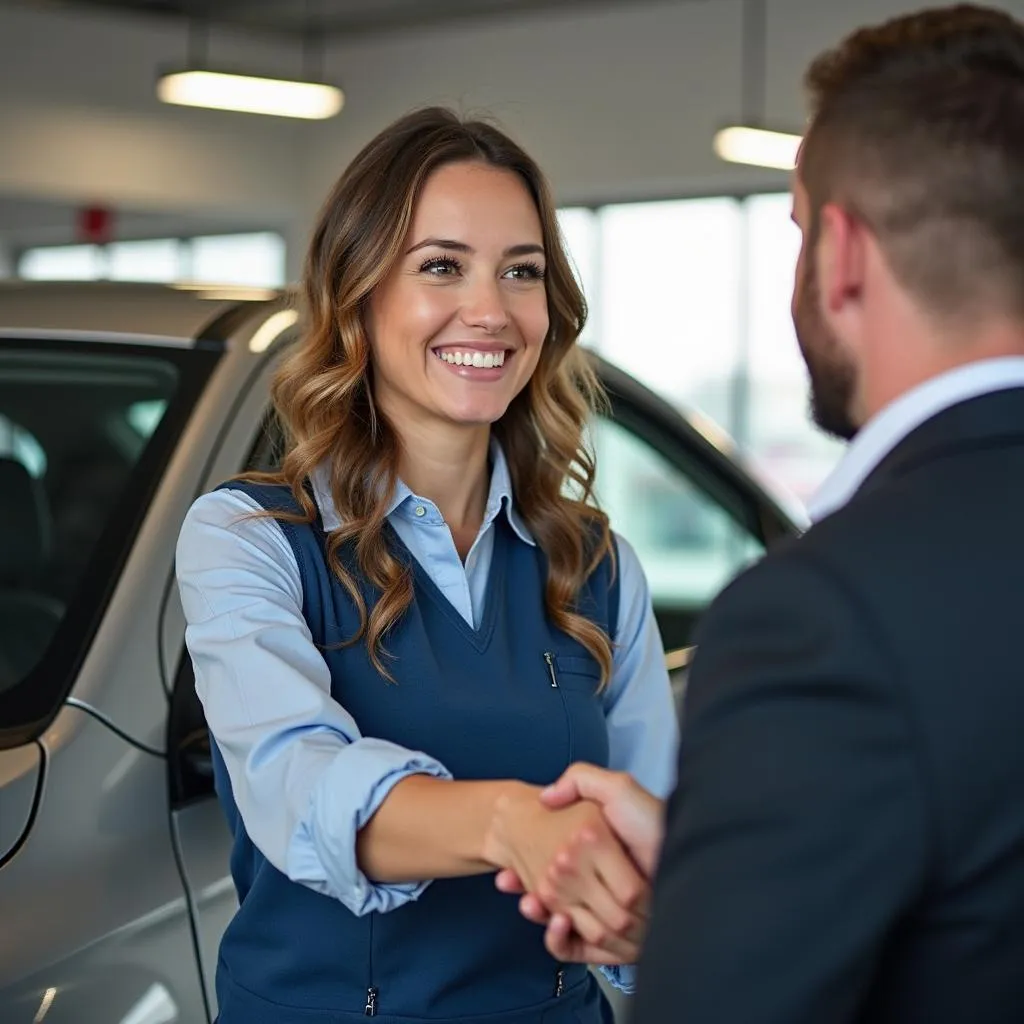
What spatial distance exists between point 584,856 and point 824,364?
0.50m

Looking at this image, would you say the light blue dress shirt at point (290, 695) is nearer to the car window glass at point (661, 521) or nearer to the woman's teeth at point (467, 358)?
the woman's teeth at point (467, 358)

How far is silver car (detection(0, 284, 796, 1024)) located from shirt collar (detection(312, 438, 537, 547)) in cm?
31

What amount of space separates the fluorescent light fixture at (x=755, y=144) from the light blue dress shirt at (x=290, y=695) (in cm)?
688

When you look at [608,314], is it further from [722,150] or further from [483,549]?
[483,549]

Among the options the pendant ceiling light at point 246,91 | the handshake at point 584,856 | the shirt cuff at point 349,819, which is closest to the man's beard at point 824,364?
the handshake at point 584,856

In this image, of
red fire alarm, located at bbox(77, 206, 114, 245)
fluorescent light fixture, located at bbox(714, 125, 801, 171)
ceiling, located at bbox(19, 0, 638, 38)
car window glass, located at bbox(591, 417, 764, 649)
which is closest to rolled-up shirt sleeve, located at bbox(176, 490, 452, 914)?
fluorescent light fixture, located at bbox(714, 125, 801, 171)

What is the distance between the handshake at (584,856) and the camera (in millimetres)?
1461

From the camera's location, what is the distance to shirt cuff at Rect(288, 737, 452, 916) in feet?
5.05

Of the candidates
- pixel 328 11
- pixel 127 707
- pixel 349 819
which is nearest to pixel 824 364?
pixel 349 819

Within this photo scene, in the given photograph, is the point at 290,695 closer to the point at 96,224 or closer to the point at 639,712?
the point at 639,712

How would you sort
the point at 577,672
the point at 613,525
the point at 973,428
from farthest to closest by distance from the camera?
the point at 613,525 < the point at 577,672 < the point at 973,428

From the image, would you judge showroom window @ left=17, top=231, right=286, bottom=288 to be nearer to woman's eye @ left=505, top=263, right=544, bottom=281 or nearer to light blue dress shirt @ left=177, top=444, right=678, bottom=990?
woman's eye @ left=505, top=263, right=544, bottom=281

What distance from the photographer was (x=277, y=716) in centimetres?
165

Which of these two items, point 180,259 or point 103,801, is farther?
point 180,259
